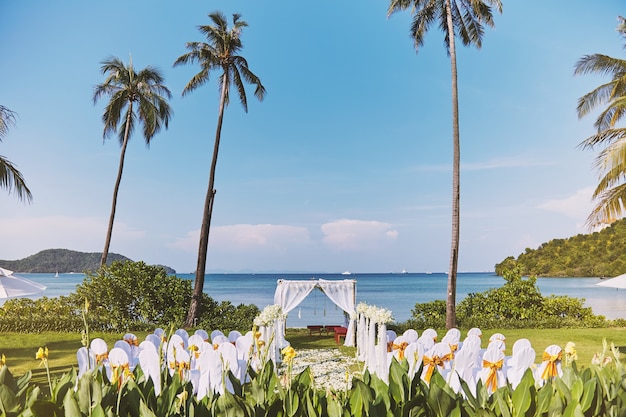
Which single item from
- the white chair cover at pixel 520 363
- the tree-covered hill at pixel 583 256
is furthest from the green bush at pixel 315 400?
the tree-covered hill at pixel 583 256

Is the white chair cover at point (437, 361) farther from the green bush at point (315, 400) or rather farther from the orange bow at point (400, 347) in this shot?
the green bush at point (315, 400)

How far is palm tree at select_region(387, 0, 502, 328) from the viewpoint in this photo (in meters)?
12.0

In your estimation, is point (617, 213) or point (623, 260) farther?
point (623, 260)

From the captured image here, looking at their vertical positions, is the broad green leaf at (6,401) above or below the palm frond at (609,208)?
below

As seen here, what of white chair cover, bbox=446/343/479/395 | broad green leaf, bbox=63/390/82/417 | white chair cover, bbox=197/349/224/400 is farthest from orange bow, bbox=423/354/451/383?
broad green leaf, bbox=63/390/82/417

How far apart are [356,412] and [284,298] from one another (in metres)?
10.0

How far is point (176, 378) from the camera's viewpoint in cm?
192

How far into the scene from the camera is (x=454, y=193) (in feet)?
39.6

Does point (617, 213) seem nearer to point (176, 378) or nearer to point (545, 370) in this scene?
point (545, 370)

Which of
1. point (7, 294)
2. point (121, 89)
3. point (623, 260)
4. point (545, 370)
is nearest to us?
point (545, 370)

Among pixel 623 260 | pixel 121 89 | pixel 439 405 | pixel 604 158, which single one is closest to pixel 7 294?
pixel 439 405

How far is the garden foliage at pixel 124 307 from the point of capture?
39.8 ft

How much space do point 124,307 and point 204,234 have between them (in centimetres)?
279

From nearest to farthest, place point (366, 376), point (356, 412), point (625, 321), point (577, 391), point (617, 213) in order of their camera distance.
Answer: point (356, 412), point (577, 391), point (366, 376), point (617, 213), point (625, 321)
